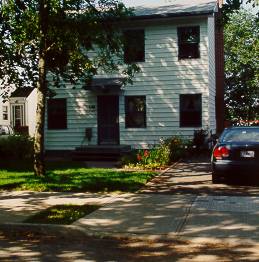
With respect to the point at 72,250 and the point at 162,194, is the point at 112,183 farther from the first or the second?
the point at 72,250

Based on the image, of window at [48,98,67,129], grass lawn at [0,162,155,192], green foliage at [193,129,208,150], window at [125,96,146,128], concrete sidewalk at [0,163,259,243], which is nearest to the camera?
concrete sidewalk at [0,163,259,243]

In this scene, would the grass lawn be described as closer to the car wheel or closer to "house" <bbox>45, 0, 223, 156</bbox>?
the car wheel

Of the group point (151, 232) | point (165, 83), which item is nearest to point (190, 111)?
point (165, 83)

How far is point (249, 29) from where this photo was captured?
46844mm

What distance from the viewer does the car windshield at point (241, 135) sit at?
11758 millimetres

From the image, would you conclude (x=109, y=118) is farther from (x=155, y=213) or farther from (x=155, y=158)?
(x=155, y=213)

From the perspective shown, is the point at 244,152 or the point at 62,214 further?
the point at 244,152

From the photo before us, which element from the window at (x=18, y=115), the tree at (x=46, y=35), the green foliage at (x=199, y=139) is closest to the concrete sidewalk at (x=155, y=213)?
the tree at (x=46, y=35)

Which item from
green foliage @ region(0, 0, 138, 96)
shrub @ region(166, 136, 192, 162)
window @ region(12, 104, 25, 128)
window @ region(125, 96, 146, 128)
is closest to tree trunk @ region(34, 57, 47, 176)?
green foliage @ region(0, 0, 138, 96)

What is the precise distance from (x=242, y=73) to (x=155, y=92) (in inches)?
1017

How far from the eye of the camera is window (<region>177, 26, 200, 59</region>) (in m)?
20.6

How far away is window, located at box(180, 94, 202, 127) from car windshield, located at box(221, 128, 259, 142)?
8235 millimetres

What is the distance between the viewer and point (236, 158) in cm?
1145

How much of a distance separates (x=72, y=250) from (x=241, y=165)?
250 inches
